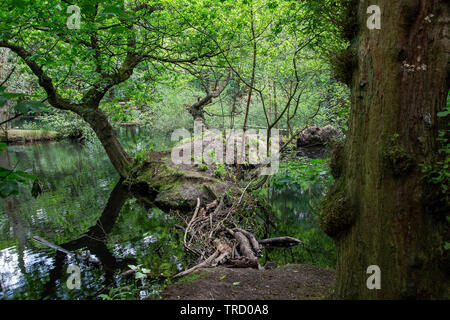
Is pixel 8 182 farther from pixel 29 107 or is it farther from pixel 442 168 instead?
pixel 442 168

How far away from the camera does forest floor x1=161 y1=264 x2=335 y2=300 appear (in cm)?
270

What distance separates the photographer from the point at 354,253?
7.09 ft

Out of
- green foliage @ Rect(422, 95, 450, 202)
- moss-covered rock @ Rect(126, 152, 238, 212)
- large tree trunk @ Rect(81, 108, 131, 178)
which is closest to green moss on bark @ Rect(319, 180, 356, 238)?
green foliage @ Rect(422, 95, 450, 202)

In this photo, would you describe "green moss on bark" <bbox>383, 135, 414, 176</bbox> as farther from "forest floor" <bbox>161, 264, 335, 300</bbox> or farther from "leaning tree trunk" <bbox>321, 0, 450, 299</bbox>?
"forest floor" <bbox>161, 264, 335, 300</bbox>

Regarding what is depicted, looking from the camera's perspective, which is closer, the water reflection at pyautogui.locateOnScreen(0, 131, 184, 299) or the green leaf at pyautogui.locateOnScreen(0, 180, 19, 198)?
the green leaf at pyautogui.locateOnScreen(0, 180, 19, 198)

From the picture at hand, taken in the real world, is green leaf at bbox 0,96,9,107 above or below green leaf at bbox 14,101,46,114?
above

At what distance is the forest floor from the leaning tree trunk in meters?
0.74

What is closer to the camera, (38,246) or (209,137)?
(38,246)
